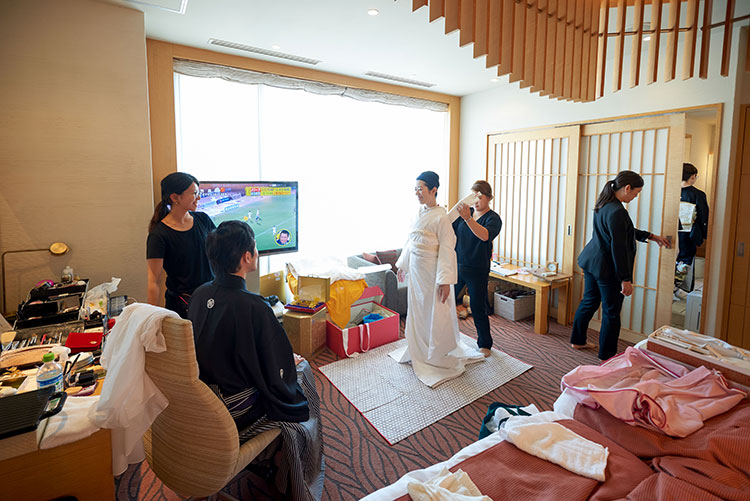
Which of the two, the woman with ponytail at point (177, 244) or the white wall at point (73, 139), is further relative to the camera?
the white wall at point (73, 139)

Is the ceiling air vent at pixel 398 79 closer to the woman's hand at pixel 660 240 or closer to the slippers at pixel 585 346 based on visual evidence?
the woman's hand at pixel 660 240

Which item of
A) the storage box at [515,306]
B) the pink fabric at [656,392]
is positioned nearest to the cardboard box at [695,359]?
the pink fabric at [656,392]

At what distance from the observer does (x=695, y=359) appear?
69.1 inches

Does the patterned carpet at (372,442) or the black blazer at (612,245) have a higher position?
the black blazer at (612,245)

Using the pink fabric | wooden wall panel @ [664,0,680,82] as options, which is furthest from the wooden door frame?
the pink fabric

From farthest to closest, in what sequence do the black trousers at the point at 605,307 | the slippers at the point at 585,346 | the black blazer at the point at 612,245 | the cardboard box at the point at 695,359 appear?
the slippers at the point at 585,346
the black trousers at the point at 605,307
the black blazer at the point at 612,245
the cardboard box at the point at 695,359

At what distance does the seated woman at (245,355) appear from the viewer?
1.49 m

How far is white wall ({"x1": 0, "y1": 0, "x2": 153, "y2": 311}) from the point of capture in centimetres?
244

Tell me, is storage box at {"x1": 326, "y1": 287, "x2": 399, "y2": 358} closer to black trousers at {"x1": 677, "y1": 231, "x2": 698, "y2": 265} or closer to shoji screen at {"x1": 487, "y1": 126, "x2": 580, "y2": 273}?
shoji screen at {"x1": 487, "y1": 126, "x2": 580, "y2": 273}

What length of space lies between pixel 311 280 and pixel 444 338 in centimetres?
128

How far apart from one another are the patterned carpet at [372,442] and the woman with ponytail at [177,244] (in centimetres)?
90

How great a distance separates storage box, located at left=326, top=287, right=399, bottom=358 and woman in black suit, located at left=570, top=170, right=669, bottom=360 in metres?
1.72

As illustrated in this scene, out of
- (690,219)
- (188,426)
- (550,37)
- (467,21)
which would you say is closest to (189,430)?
(188,426)

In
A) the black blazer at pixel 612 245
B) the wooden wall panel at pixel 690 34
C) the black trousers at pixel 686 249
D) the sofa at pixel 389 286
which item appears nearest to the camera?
the wooden wall panel at pixel 690 34
